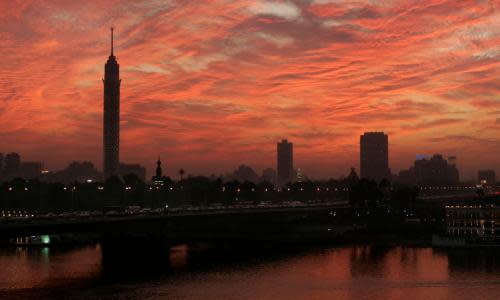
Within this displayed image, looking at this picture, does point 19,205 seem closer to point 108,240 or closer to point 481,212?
point 108,240

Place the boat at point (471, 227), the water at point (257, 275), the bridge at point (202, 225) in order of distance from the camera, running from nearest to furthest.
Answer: the water at point (257, 275) → the bridge at point (202, 225) → the boat at point (471, 227)

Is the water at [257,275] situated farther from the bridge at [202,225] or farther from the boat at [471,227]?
the boat at [471,227]

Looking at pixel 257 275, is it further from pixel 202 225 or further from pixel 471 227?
pixel 202 225

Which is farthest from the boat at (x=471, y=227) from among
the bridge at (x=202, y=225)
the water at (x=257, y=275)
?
the bridge at (x=202, y=225)

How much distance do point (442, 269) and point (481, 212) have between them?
30.1 metres

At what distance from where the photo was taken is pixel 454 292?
79.6 meters

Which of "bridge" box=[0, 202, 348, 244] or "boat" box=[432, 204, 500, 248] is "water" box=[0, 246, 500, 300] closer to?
"bridge" box=[0, 202, 348, 244]

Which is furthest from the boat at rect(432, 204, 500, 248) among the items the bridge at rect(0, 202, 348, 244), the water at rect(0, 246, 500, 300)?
the bridge at rect(0, 202, 348, 244)

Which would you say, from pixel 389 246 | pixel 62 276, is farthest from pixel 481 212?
pixel 62 276

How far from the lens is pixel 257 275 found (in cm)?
9094

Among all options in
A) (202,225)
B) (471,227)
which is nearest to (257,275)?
(471,227)

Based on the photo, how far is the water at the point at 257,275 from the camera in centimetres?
7744

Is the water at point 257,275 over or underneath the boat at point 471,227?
underneath

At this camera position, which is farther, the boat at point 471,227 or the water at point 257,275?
the boat at point 471,227
